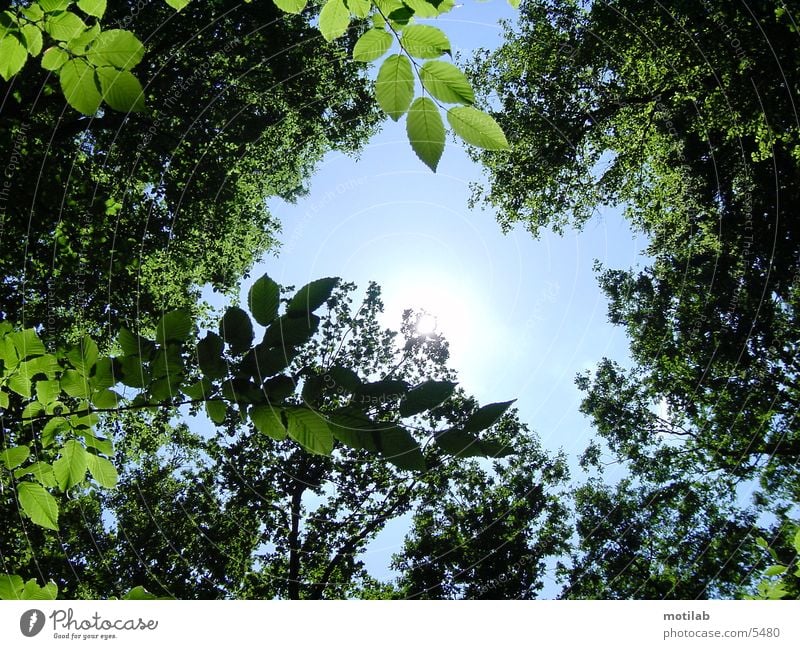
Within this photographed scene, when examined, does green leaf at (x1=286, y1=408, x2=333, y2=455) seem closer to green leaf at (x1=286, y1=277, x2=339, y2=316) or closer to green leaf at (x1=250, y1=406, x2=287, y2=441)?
green leaf at (x1=250, y1=406, x2=287, y2=441)

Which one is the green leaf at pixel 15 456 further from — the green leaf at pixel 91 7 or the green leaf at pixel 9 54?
the green leaf at pixel 91 7

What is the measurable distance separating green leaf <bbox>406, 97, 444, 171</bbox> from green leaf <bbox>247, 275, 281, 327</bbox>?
490mm

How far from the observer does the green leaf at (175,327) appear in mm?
1324

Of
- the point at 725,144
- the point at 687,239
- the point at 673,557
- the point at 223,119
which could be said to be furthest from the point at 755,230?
the point at 223,119

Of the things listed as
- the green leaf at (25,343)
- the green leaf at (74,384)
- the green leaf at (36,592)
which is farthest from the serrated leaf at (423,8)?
the green leaf at (36,592)

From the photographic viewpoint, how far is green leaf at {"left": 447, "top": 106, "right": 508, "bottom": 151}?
3.95 ft

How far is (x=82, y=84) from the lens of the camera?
1553 mm

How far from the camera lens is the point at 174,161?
14.0 metres

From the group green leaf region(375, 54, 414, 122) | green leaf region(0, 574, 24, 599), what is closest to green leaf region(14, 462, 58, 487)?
green leaf region(0, 574, 24, 599)

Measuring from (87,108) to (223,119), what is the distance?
1505 centimetres

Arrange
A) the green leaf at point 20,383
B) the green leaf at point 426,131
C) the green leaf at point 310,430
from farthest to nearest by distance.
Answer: the green leaf at point 20,383 < the green leaf at point 426,131 < the green leaf at point 310,430

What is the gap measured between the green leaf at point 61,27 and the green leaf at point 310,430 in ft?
4.98
